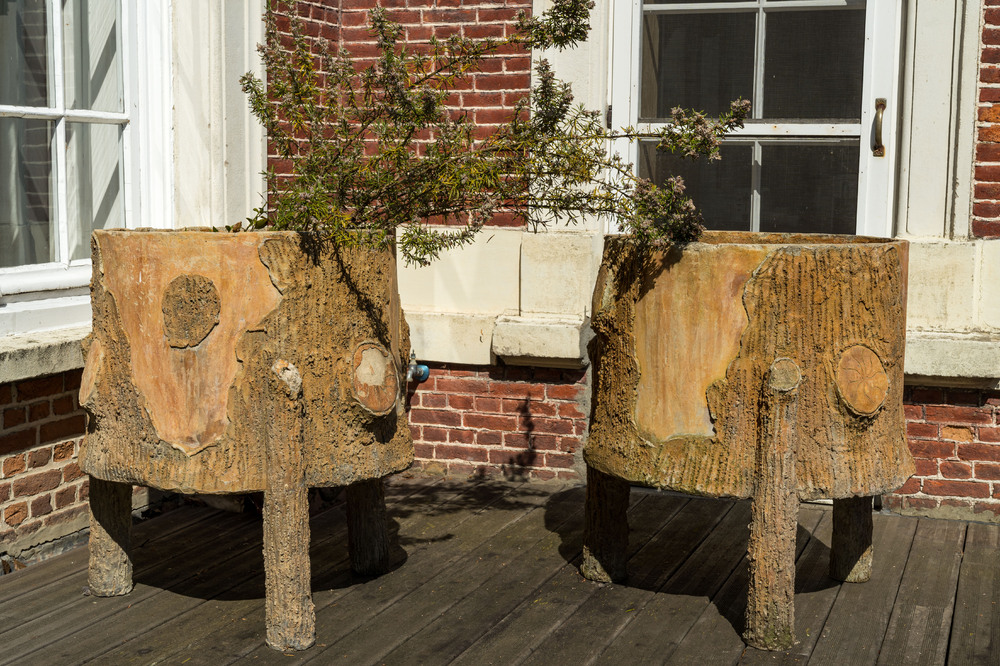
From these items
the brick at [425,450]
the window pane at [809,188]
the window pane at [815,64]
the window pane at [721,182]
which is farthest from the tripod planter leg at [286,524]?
→ the window pane at [815,64]

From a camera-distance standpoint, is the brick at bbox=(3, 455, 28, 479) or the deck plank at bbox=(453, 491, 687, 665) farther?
the brick at bbox=(3, 455, 28, 479)

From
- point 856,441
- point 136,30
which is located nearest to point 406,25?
point 136,30

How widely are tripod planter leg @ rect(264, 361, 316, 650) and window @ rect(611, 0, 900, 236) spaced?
7.68 feet

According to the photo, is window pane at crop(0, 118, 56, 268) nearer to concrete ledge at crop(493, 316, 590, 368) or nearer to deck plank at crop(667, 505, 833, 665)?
concrete ledge at crop(493, 316, 590, 368)

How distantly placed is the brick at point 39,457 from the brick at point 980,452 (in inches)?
136

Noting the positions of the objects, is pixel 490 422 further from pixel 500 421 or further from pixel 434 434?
pixel 434 434

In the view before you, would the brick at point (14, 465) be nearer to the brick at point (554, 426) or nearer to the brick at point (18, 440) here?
the brick at point (18, 440)

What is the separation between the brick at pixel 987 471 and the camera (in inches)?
178

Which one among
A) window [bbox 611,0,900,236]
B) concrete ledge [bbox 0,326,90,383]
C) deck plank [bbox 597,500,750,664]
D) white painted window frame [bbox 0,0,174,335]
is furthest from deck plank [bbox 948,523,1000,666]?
white painted window frame [bbox 0,0,174,335]

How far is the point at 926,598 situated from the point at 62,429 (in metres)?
3.00

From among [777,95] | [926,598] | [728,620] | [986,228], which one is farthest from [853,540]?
[777,95]

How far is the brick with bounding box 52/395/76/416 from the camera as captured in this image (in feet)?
13.4

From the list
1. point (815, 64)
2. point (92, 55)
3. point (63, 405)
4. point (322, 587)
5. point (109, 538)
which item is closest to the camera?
point (109, 538)

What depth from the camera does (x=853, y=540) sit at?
3781mm
